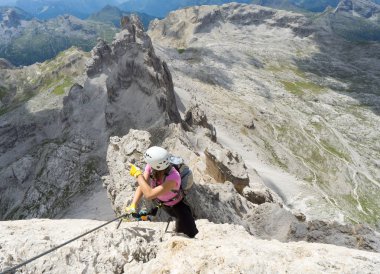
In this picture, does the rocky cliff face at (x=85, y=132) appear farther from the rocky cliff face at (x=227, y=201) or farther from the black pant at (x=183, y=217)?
the black pant at (x=183, y=217)

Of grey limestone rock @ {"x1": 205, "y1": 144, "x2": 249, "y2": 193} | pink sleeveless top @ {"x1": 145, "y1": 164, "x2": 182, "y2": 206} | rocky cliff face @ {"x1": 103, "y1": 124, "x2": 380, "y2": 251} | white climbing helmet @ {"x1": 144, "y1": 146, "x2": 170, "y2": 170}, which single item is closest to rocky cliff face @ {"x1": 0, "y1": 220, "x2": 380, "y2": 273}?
pink sleeveless top @ {"x1": 145, "y1": 164, "x2": 182, "y2": 206}

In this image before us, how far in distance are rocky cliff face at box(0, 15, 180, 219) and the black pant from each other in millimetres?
58018

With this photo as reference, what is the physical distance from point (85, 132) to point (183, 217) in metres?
84.2

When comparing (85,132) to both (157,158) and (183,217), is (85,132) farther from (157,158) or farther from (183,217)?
(157,158)

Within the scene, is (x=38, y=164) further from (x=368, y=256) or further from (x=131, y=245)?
(x=368, y=256)

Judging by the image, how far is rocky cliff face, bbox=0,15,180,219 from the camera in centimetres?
7912

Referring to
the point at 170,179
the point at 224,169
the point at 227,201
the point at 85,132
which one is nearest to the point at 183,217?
the point at 170,179

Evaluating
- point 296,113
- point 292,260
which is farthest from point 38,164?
point 296,113

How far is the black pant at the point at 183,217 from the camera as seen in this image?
16203 millimetres

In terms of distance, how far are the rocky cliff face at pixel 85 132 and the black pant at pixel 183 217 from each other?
58018mm

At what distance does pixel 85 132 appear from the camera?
9581cm

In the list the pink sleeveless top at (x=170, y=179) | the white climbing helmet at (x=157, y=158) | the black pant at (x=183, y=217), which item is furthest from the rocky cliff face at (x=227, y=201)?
the white climbing helmet at (x=157, y=158)

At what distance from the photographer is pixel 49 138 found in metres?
119

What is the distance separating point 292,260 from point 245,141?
10450 cm
